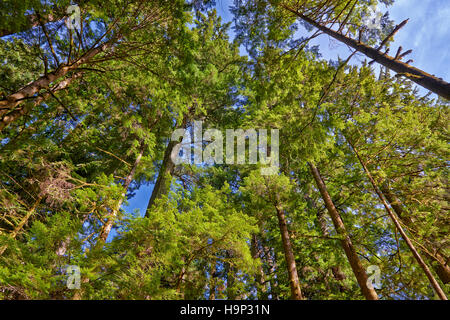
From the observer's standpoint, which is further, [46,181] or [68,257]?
[46,181]

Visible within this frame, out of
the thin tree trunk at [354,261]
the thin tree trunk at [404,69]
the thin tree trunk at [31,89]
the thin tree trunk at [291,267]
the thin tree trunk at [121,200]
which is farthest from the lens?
the thin tree trunk at [291,267]

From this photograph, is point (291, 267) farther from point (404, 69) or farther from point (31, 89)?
point (31, 89)

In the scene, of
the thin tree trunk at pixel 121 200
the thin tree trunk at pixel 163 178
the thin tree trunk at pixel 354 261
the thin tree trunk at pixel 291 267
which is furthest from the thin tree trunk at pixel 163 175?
the thin tree trunk at pixel 354 261

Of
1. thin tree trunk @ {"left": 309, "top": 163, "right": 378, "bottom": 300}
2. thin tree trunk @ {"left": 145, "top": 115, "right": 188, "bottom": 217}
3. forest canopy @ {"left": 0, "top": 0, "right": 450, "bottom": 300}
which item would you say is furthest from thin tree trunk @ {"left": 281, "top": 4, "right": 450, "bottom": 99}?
thin tree trunk @ {"left": 145, "top": 115, "right": 188, "bottom": 217}

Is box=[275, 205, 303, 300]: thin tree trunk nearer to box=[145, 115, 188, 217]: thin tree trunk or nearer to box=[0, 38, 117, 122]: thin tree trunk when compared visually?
box=[145, 115, 188, 217]: thin tree trunk

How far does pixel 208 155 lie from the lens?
9.77m

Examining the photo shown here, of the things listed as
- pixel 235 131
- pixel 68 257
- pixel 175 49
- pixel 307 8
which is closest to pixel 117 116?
pixel 175 49

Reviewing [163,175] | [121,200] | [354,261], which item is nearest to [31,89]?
[121,200]

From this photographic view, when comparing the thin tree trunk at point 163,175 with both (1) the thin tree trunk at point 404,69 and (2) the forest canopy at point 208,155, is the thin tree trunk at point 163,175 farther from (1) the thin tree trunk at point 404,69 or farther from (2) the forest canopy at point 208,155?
(1) the thin tree trunk at point 404,69

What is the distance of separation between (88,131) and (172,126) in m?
3.15

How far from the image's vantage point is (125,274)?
312 cm

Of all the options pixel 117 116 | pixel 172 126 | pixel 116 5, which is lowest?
pixel 116 5

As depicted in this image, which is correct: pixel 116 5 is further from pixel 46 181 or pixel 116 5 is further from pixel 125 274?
pixel 125 274

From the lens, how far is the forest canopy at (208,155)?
11.1 ft
